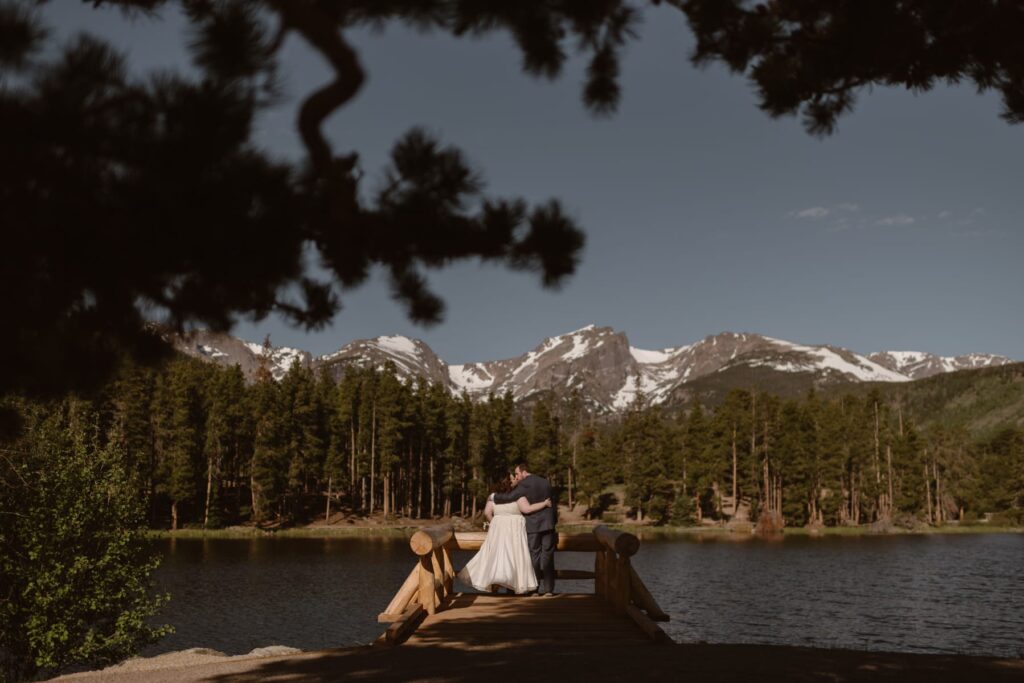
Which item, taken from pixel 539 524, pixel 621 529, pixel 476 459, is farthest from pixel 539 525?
pixel 476 459

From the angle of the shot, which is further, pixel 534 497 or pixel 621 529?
pixel 621 529

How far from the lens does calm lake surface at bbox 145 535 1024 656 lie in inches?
1057

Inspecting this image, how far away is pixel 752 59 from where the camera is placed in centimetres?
638

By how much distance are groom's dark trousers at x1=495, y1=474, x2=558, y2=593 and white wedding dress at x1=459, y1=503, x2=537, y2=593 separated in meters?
0.15

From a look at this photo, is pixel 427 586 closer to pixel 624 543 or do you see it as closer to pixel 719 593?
pixel 624 543

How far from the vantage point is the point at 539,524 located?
42.1 feet

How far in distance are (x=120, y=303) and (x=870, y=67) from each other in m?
5.24

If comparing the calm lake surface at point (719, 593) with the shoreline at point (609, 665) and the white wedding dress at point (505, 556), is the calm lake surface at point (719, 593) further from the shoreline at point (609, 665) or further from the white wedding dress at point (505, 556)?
the shoreline at point (609, 665)

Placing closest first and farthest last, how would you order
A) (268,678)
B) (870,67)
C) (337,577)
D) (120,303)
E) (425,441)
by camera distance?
(120,303), (870,67), (268,678), (337,577), (425,441)

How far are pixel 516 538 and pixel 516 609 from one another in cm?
114

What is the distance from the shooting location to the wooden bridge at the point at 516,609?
10.3 meters

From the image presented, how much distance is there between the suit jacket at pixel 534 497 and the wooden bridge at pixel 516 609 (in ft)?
2.59

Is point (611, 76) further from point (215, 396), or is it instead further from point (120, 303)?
point (215, 396)

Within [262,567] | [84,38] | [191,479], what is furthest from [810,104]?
[191,479]
